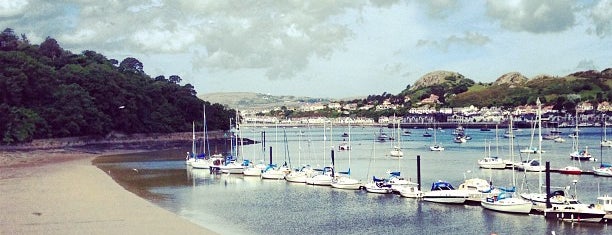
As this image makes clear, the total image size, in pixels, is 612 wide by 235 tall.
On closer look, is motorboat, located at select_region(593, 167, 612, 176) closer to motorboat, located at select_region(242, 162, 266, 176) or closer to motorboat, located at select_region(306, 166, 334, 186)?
motorboat, located at select_region(306, 166, 334, 186)

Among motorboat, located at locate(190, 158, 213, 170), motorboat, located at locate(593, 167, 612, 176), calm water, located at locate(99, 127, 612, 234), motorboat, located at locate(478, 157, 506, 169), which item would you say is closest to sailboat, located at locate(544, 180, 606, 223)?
calm water, located at locate(99, 127, 612, 234)

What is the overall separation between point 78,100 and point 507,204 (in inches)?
3375

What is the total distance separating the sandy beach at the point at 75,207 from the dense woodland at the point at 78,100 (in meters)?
33.4

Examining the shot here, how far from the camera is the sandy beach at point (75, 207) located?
109 feet

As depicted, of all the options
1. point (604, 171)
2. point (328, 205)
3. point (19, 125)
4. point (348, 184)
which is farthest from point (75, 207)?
point (19, 125)

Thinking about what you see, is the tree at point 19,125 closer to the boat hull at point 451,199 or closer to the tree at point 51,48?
the tree at point 51,48

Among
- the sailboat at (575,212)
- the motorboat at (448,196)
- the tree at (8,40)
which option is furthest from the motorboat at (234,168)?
the tree at (8,40)

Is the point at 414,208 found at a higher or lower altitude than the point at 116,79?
lower

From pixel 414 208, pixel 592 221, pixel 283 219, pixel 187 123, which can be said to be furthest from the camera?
pixel 187 123

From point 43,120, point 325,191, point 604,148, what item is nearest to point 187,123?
point 43,120

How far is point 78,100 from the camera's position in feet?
364

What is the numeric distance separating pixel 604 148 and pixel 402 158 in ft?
106

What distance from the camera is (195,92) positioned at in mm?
164500

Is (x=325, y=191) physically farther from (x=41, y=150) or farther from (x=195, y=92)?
(x=195, y=92)
